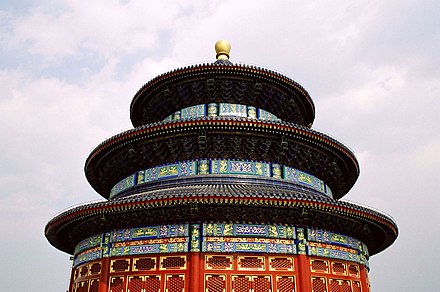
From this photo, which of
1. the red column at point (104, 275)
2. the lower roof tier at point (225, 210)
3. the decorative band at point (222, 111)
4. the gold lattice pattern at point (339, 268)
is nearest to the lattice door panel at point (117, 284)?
the red column at point (104, 275)

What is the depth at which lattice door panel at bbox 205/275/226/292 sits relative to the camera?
14844 mm

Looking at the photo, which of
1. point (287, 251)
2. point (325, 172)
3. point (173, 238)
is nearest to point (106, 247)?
point (173, 238)

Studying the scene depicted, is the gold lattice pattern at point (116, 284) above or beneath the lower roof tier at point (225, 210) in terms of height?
beneath

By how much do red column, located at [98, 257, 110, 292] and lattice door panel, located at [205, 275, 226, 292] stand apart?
4060mm

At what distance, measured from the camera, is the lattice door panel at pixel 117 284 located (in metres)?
15.8

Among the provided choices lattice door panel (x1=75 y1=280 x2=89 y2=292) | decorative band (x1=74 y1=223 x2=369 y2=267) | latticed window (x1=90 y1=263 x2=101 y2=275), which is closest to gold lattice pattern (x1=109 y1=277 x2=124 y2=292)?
decorative band (x1=74 y1=223 x2=369 y2=267)

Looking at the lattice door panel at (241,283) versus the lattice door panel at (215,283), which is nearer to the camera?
the lattice door panel at (215,283)

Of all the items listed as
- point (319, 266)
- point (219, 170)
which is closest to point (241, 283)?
point (319, 266)

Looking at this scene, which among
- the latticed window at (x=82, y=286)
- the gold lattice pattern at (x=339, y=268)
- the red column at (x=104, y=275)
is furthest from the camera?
the latticed window at (x=82, y=286)

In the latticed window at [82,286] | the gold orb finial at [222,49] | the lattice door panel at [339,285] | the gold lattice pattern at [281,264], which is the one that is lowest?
the lattice door panel at [339,285]

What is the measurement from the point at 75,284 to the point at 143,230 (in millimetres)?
4858

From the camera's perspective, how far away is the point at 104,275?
16188 millimetres

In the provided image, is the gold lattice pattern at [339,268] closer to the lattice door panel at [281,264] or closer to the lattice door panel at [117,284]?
the lattice door panel at [281,264]

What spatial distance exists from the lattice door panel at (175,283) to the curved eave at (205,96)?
9932 millimetres
